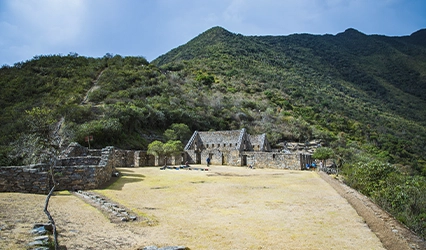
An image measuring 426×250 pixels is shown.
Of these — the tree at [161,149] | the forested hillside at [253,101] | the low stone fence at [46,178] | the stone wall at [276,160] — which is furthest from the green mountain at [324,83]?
the low stone fence at [46,178]

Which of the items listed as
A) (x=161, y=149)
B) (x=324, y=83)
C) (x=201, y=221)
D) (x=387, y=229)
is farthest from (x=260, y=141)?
(x=324, y=83)

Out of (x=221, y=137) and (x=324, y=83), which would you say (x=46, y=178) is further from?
(x=324, y=83)

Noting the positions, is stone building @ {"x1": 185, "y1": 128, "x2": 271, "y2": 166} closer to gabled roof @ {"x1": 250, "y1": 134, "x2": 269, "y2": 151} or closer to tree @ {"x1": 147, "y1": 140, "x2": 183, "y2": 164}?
gabled roof @ {"x1": 250, "y1": 134, "x2": 269, "y2": 151}

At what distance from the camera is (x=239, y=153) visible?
29484 mm

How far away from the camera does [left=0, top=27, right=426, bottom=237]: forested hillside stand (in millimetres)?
25453

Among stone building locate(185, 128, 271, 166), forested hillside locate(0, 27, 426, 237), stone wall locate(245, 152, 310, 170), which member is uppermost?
A: forested hillside locate(0, 27, 426, 237)

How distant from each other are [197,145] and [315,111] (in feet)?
150

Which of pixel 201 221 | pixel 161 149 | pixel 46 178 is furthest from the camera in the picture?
pixel 161 149

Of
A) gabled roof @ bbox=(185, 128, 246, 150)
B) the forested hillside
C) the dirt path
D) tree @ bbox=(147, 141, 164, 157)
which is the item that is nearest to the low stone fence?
the forested hillside

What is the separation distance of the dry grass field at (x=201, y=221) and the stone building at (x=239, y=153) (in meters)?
13.4

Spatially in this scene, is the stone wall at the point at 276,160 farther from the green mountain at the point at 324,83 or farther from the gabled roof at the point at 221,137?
the green mountain at the point at 324,83

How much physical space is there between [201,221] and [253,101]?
6542 centimetres

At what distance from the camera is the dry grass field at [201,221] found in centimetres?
610

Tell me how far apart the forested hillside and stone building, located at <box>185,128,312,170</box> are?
4.63 metres
